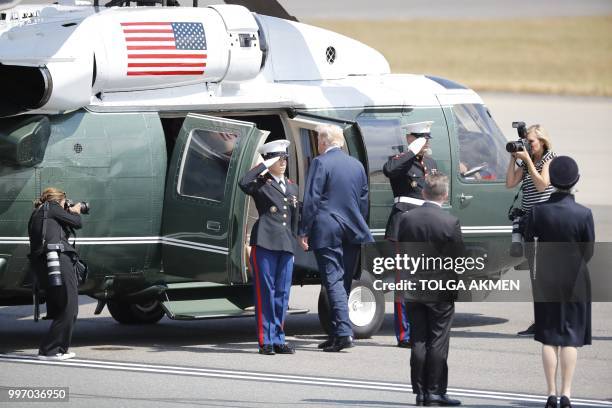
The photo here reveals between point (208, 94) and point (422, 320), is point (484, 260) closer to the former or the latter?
point (208, 94)

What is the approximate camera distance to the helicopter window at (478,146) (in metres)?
13.7

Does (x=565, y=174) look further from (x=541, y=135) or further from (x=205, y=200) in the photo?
(x=205, y=200)

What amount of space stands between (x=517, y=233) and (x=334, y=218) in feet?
6.69

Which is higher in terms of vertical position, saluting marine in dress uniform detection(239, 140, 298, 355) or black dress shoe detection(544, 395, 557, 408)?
saluting marine in dress uniform detection(239, 140, 298, 355)

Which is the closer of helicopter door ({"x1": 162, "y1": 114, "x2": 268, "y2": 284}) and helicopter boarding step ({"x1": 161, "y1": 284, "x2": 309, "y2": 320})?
helicopter door ({"x1": 162, "y1": 114, "x2": 268, "y2": 284})

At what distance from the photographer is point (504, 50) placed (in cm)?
5881

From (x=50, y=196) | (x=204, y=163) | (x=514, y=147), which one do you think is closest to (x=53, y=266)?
(x=50, y=196)

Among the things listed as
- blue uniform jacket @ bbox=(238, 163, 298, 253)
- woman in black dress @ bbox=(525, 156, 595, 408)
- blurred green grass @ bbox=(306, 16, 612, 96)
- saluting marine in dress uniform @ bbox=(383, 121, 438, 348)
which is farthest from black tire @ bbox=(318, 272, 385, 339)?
blurred green grass @ bbox=(306, 16, 612, 96)

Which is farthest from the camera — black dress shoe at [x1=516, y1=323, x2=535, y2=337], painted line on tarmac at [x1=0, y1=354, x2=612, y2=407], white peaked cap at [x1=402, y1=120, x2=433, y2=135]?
black dress shoe at [x1=516, y1=323, x2=535, y2=337]

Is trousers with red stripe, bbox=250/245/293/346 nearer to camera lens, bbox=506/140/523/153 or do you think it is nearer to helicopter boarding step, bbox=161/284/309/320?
helicopter boarding step, bbox=161/284/309/320

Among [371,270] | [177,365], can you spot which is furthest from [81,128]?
[371,270]

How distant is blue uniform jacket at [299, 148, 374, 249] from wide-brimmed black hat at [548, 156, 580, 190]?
286 cm

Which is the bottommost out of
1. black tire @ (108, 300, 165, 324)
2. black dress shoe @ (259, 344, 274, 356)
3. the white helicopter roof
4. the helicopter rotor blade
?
black tire @ (108, 300, 165, 324)

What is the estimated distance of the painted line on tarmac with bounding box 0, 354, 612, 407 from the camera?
10164 mm
